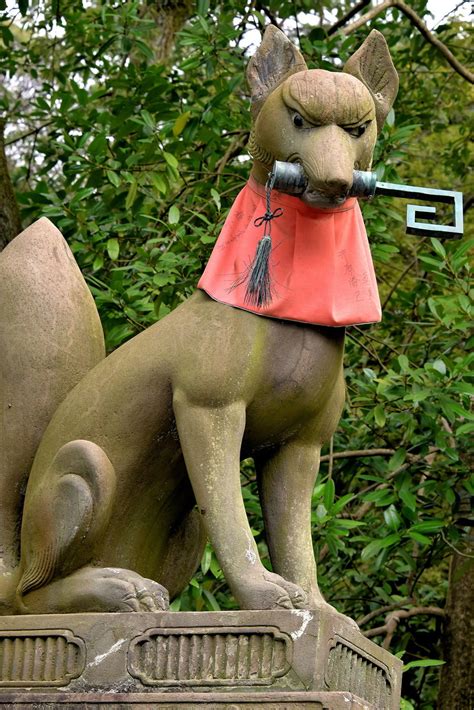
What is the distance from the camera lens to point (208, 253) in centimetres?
697

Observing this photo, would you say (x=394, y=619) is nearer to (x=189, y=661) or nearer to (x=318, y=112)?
(x=189, y=661)

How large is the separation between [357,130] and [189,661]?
174 cm

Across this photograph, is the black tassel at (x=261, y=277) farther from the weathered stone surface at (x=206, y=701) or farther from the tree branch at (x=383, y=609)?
the tree branch at (x=383, y=609)

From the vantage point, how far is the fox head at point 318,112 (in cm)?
410

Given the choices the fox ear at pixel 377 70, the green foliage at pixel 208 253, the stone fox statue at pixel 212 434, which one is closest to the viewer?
the stone fox statue at pixel 212 434

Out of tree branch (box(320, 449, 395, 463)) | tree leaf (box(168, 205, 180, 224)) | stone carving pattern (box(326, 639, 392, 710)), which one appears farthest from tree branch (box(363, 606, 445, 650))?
stone carving pattern (box(326, 639, 392, 710))

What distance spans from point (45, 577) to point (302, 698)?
3.39 ft

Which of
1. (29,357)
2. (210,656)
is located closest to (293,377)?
(210,656)

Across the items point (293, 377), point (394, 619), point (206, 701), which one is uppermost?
point (293, 377)

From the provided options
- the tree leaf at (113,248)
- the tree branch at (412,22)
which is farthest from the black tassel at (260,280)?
the tree branch at (412,22)

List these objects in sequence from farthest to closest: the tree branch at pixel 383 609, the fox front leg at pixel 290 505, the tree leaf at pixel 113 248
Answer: the tree branch at pixel 383 609
the tree leaf at pixel 113 248
the fox front leg at pixel 290 505

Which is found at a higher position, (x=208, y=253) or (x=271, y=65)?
(x=271, y=65)

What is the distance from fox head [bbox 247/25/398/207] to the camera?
13.5ft

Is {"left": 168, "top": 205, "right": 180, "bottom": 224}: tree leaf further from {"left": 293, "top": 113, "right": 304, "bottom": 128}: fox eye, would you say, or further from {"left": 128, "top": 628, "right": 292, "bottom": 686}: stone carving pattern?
{"left": 128, "top": 628, "right": 292, "bottom": 686}: stone carving pattern
